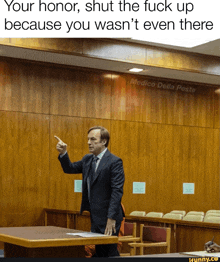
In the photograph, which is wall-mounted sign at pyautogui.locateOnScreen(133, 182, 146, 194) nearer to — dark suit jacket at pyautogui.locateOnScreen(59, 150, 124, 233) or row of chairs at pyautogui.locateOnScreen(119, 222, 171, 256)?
row of chairs at pyautogui.locateOnScreen(119, 222, 171, 256)

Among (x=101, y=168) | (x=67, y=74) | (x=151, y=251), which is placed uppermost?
(x=67, y=74)

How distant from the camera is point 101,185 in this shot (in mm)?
4070

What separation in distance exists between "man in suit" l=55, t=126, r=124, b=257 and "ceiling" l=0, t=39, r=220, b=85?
453 cm

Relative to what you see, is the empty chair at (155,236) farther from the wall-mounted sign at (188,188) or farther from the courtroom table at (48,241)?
the wall-mounted sign at (188,188)

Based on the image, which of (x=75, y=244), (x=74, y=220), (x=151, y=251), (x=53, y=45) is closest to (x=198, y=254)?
(x=75, y=244)

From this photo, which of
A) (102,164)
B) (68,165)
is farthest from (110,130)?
(102,164)

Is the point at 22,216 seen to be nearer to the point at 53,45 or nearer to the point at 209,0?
the point at 53,45

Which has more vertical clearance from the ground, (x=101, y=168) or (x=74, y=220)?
(x=101, y=168)

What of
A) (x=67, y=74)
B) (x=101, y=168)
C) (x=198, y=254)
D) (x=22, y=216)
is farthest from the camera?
(x=67, y=74)

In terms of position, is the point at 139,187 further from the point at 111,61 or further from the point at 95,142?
the point at 95,142

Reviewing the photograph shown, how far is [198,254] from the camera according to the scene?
2.64 m

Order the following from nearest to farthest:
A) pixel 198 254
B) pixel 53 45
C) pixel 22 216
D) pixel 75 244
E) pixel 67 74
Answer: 1. pixel 198 254
2. pixel 75 244
3. pixel 53 45
4. pixel 22 216
5. pixel 67 74

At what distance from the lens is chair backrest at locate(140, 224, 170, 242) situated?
5.84m

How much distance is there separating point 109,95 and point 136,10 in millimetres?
3542
